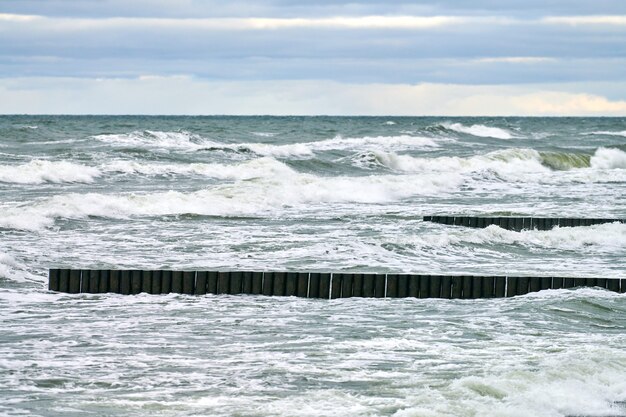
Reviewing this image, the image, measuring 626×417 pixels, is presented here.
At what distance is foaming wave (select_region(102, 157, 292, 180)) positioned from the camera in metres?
37.8

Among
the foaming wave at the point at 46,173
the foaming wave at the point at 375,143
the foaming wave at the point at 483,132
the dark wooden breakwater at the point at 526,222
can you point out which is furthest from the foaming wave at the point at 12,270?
the foaming wave at the point at 483,132

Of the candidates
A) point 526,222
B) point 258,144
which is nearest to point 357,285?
point 526,222

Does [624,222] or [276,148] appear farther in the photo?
[276,148]

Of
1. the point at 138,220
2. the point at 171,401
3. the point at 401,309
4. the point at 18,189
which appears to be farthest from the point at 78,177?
the point at 171,401

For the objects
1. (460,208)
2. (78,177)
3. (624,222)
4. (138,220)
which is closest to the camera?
(624,222)

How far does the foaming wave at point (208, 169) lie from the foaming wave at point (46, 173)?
1.77 meters

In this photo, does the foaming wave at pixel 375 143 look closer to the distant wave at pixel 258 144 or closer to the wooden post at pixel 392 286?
the distant wave at pixel 258 144

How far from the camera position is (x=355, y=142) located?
63062 millimetres

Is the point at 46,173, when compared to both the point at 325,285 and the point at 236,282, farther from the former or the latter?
the point at 325,285

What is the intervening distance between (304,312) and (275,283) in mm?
1360

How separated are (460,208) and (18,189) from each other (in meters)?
11.8

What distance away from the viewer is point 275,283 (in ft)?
46.4

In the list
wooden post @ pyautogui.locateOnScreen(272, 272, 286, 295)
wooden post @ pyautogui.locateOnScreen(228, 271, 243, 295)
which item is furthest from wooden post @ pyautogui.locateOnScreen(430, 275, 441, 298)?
wooden post @ pyautogui.locateOnScreen(228, 271, 243, 295)

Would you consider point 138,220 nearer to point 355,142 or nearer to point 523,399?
point 523,399
